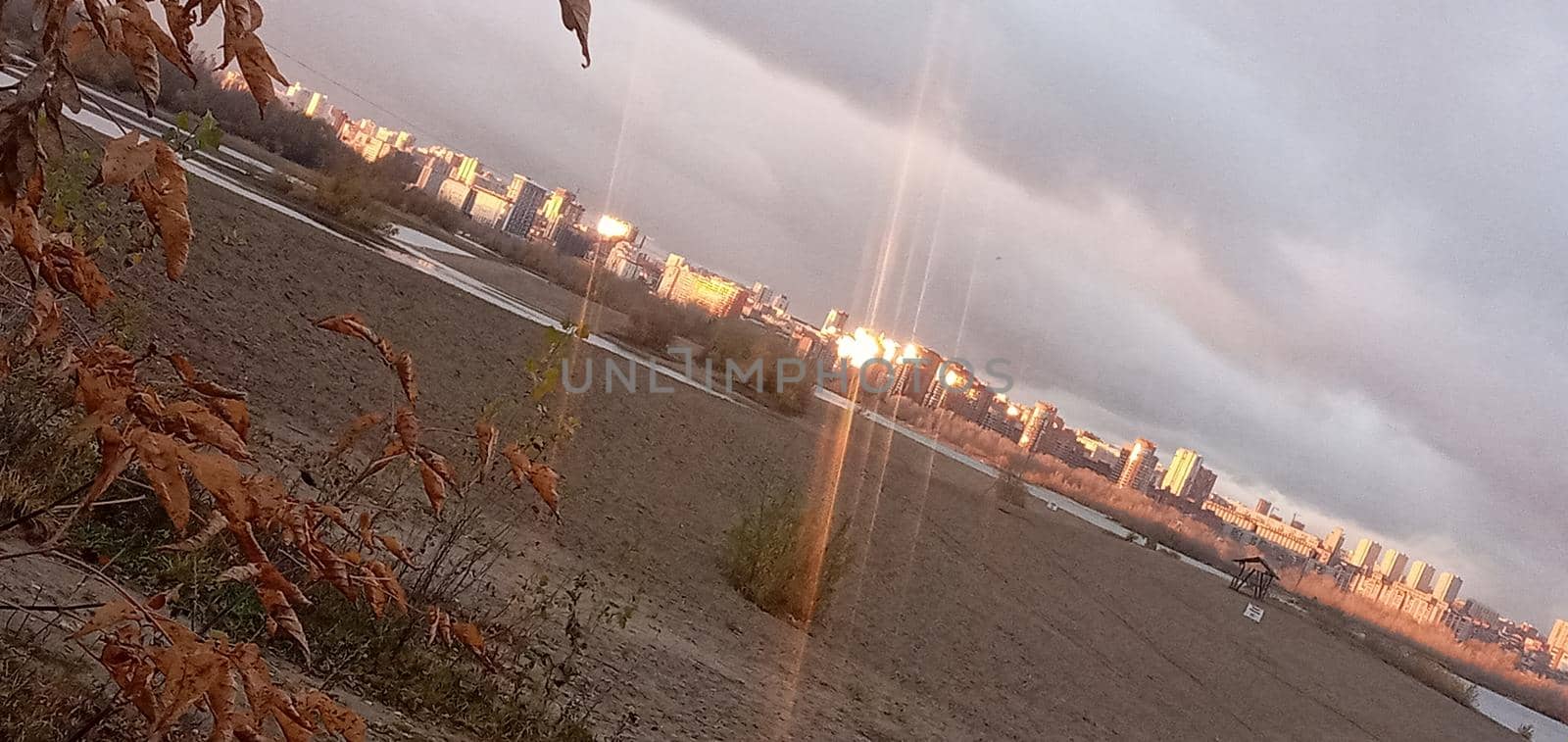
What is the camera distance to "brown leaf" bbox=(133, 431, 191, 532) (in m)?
0.82

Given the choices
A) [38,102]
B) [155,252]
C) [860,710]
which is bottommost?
[860,710]

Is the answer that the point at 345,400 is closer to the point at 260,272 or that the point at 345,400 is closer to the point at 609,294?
the point at 260,272

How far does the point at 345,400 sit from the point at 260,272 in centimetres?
197

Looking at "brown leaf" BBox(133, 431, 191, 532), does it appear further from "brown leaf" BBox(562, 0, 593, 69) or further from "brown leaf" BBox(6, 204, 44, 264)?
"brown leaf" BBox(562, 0, 593, 69)

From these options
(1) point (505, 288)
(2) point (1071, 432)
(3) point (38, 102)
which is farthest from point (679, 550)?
(2) point (1071, 432)

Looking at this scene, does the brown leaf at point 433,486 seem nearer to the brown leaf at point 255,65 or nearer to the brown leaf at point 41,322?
the brown leaf at point 41,322

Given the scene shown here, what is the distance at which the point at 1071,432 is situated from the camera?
3369 inches

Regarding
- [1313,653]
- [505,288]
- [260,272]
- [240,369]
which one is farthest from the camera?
[505,288]

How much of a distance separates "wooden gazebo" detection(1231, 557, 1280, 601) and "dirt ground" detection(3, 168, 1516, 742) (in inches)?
243

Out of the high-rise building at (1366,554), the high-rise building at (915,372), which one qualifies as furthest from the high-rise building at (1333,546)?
the high-rise building at (915,372)

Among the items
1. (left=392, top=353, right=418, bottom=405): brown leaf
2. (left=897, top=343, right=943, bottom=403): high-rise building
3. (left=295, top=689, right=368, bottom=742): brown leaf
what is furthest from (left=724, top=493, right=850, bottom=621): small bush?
(left=897, top=343, right=943, bottom=403): high-rise building

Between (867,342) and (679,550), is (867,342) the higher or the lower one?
the higher one

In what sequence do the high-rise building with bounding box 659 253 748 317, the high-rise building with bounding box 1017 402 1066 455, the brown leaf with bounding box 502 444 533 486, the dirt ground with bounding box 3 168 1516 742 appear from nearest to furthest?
1. the brown leaf with bounding box 502 444 533 486
2. the dirt ground with bounding box 3 168 1516 742
3. the high-rise building with bounding box 659 253 748 317
4. the high-rise building with bounding box 1017 402 1066 455

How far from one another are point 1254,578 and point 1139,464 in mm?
64680
